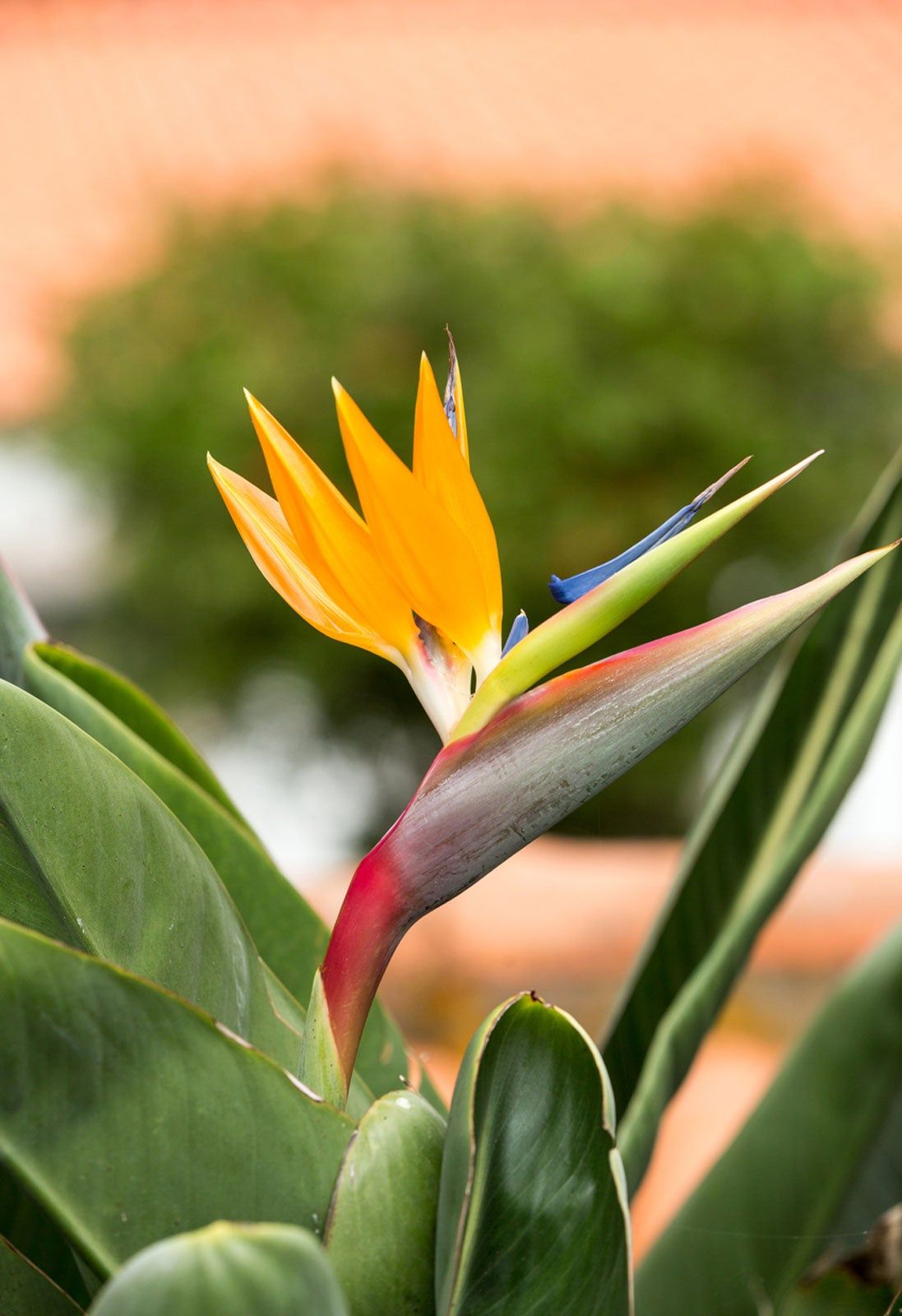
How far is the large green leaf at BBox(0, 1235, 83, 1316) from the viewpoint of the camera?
28 centimetres

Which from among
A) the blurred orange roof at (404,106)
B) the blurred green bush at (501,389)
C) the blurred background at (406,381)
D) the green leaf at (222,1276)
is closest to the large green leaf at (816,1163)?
the green leaf at (222,1276)

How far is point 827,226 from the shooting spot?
3004mm

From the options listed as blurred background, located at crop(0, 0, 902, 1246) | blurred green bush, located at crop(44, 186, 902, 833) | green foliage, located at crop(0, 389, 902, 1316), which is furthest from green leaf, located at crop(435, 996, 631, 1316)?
blurred green bush, located at crop(44, 186, 902, 833)

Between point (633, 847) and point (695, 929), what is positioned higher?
point (695, 929)

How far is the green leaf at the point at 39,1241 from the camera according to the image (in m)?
0.31

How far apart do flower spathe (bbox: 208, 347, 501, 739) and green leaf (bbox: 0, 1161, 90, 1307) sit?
15cm

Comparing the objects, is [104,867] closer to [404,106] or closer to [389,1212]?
[389,1212]

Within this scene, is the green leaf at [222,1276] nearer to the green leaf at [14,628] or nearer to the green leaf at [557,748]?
the green leaf at [557,748]

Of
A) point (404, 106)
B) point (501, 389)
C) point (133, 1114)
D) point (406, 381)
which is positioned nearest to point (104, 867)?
point (133, 1114)

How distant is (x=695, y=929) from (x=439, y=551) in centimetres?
22

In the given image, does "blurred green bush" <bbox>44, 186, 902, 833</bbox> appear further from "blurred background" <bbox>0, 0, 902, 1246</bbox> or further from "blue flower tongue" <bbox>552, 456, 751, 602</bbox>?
"blue flower tongue" <bbox>552, 456, 751, 602</bbox>

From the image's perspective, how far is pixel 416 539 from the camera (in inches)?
11.1

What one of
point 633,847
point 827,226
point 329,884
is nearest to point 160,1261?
point 329,884

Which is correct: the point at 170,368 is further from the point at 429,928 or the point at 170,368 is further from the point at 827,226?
the point at 429,928
